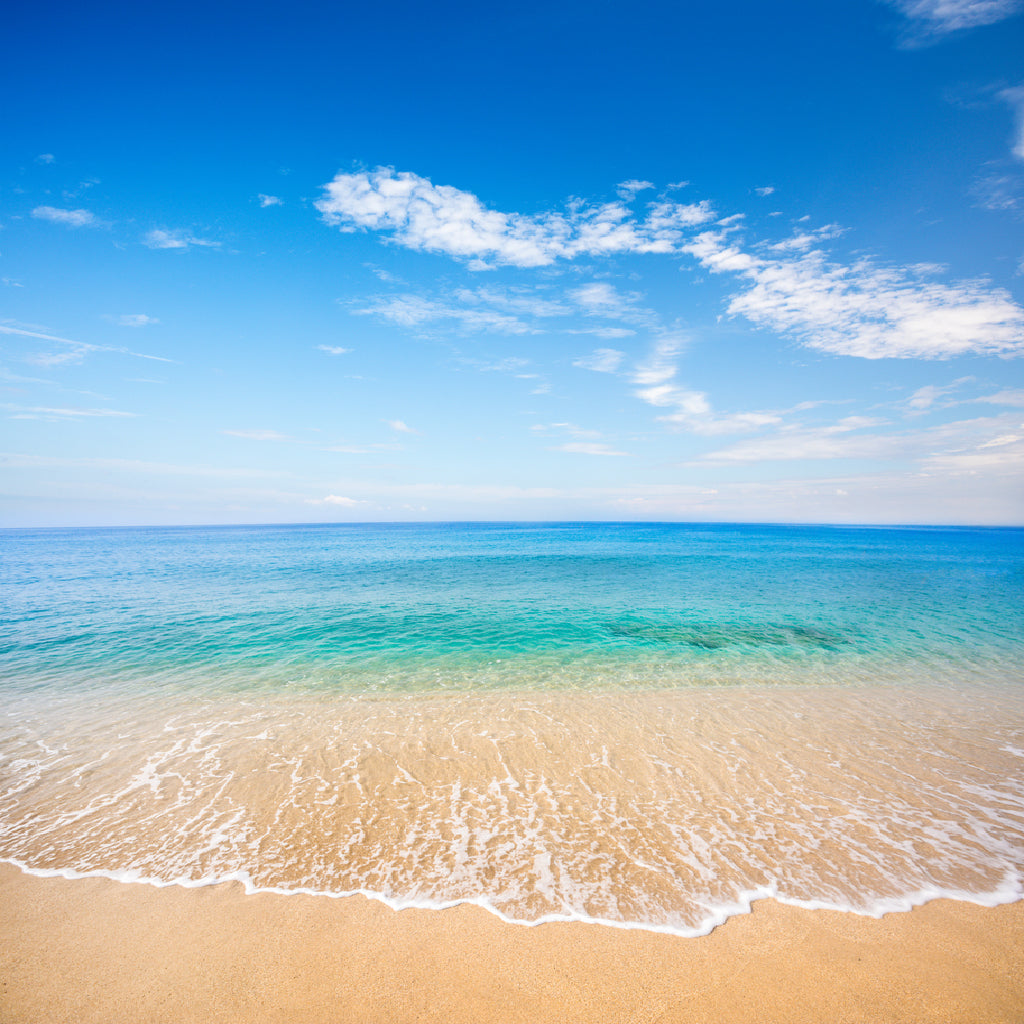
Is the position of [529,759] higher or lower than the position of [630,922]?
lower

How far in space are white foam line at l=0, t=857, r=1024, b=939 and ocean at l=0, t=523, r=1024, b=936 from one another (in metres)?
0.04

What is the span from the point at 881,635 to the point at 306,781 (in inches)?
984

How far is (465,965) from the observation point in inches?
223

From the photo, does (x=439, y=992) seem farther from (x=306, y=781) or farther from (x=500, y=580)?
(x=500, y=580)

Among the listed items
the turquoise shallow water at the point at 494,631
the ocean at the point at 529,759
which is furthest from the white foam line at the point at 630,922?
the turquoise shallow water at the point at 494,631

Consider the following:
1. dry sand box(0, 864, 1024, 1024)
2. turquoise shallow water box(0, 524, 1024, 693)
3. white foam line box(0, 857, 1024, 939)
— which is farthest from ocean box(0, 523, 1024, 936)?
dry sand box(0, 864, 1024, 1024)

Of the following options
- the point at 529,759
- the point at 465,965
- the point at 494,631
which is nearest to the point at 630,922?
the point at 465,965

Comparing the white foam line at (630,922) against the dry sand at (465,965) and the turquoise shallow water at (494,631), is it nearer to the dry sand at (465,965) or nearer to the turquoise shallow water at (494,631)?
the dry sand at (465,965)

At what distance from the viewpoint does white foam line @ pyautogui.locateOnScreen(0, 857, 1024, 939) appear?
20.6 feet

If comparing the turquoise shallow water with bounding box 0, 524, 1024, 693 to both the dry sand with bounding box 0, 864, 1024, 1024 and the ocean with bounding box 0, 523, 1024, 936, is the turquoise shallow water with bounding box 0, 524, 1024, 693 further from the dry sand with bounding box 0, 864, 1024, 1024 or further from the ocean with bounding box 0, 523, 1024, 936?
the dry sand with bounding box 0, 864, 1024, 1024

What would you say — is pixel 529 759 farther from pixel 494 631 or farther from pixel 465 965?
pixel 494 631

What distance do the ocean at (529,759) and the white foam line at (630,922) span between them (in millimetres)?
42

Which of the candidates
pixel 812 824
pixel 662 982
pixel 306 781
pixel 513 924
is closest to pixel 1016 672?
pixel 812 824

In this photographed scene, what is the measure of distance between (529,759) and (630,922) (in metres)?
4.68
